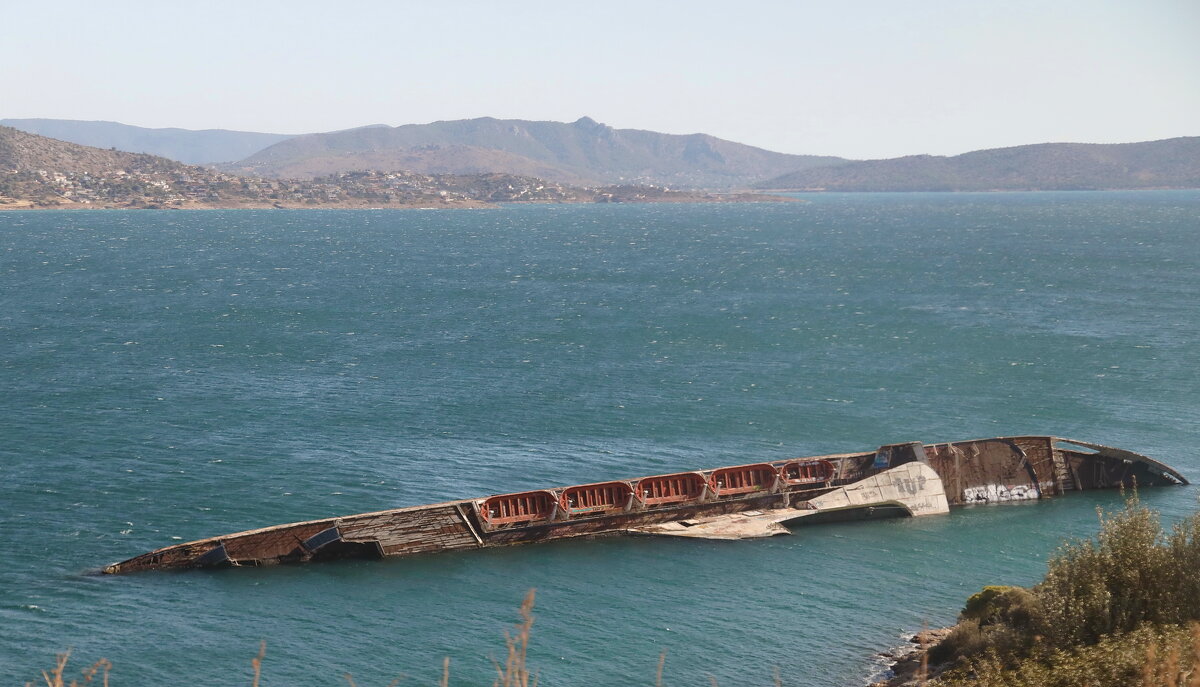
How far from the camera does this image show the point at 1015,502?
66.6m

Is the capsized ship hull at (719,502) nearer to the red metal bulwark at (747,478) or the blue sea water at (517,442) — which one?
the red metal bulwark at (747,478)

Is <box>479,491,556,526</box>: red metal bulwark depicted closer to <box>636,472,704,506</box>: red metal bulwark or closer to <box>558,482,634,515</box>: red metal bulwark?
<box>558,482,634,515</box>: red metal bulwark

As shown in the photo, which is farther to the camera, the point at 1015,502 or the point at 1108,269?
the point at 1108,269

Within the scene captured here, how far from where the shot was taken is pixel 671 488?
61.5m

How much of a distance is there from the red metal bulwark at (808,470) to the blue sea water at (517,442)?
4.37 meters

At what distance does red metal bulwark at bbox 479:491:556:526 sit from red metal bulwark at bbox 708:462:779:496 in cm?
1018

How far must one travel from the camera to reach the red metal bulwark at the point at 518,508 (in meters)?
57.2

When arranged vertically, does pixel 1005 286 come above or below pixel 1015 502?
above

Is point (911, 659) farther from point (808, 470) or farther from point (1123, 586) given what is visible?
point (808, 470)

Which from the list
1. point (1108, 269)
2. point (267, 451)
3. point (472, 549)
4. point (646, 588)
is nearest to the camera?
point (646, 588)

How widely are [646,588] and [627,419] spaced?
1281 inches

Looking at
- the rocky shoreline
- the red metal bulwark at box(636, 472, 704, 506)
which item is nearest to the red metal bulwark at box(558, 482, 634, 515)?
the red metal bulwark at box(636, 472, 704, 506)

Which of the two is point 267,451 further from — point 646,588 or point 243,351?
point 243,351

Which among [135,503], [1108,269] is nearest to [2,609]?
[135,503]
